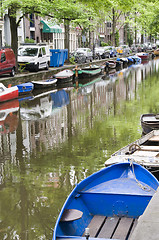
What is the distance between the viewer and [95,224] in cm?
599

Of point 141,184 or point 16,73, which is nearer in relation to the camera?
point 141,184

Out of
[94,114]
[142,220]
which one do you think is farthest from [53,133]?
[142,220]

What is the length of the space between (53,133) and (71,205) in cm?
839

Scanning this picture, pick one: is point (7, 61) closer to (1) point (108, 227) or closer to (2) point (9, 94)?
(2) point (9, 94)

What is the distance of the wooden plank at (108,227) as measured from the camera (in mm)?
5706

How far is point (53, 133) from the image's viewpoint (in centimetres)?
1432

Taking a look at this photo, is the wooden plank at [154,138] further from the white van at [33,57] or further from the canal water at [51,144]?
the white van at [33,57]

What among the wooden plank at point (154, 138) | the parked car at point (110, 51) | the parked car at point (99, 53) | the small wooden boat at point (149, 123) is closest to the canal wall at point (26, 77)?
the small wooden boat at point (149, 123)

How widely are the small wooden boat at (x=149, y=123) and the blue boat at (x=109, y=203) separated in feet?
17.9

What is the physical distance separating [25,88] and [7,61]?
2.25 metres

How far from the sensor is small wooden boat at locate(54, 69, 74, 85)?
3005 centimetres

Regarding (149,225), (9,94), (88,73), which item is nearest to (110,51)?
(88,73)

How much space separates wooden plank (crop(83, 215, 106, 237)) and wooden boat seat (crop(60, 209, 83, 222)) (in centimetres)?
30

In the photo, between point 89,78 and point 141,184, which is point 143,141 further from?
point 89,78
